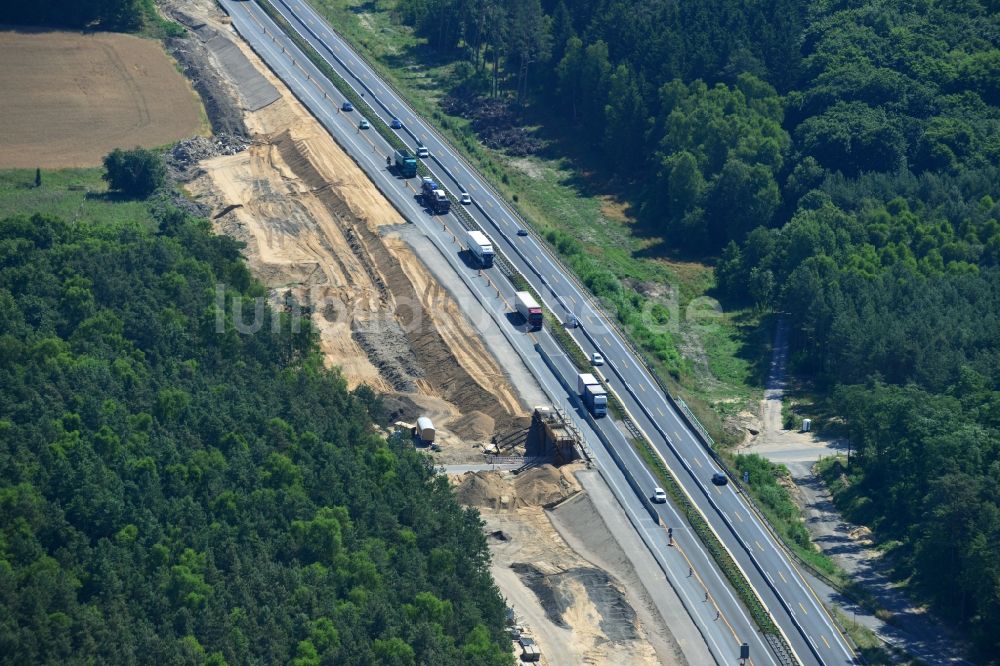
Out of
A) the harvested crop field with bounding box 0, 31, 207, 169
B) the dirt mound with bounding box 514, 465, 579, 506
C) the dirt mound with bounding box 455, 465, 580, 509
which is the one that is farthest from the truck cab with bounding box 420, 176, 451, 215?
the dirt mound with bounding box 514, 465, 579, 506

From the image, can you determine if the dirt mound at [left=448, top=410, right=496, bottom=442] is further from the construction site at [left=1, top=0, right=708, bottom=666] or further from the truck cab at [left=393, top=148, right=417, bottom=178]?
the truck cab at [left=393, top=148, right=417, bottom=178]

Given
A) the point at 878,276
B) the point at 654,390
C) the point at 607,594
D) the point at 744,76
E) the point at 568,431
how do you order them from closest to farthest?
1. the point at 607,594
2. the point at 568,431
3. the point at 654,390
4. the point at 878,276
5. the point at 744,76

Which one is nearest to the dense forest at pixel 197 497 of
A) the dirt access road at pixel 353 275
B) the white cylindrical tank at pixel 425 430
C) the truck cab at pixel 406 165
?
the white cylindrical tank at pixel 425 430

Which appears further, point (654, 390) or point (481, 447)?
point (654, 390)

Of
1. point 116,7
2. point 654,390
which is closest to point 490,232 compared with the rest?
point 654,390

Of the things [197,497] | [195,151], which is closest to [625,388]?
[197,497]

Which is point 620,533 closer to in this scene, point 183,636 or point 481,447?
point 481,447

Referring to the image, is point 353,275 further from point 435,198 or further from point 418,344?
point 435,198
